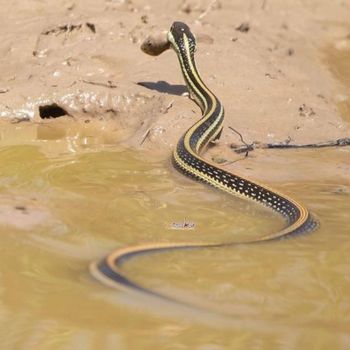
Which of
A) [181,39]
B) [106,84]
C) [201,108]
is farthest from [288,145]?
[106,84]

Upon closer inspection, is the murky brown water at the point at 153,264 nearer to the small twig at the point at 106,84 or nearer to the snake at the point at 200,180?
the snake at the point at 200,180

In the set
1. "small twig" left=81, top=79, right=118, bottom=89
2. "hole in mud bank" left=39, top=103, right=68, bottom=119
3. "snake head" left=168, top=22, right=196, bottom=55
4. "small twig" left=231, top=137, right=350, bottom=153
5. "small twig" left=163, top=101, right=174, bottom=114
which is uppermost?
"snake head" left=168, top=22, right=196, bottom=55

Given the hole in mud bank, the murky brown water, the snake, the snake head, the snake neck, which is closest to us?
the murky brown water

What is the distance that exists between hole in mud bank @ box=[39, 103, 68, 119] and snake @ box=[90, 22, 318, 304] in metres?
1.56

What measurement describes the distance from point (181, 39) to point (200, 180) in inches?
105

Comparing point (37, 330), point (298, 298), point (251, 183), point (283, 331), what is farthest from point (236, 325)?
point (251, 183)

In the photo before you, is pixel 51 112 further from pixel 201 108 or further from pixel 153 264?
pixel 153 264

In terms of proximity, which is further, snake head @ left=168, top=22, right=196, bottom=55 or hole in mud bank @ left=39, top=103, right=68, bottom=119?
snake head @ left=168, top=22, right=196, bottom=55

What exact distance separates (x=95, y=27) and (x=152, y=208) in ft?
17.1

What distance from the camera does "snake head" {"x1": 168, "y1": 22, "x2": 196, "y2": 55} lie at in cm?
922

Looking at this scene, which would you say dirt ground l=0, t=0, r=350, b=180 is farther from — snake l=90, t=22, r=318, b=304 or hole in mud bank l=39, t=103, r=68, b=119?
snake l=90, t=22, r=318, b=304

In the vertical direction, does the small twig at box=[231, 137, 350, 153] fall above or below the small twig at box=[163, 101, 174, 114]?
below

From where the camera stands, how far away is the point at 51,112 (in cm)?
913

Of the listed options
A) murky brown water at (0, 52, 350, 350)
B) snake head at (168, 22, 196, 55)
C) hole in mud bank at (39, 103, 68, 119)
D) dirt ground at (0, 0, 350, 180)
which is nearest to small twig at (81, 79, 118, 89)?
dirt ground at (0, 0, 350, 180)
